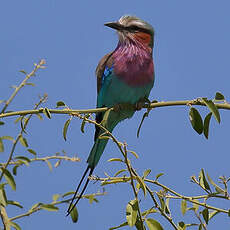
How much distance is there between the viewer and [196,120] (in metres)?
2.13

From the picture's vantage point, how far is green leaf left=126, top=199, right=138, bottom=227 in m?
1.81

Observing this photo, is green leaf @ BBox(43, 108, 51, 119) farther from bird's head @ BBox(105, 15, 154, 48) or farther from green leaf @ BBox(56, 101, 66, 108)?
bird's head @ BBox(105, 15, 154, 48)

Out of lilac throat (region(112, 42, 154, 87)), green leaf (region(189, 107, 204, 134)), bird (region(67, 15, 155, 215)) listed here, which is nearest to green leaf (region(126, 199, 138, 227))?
green leaf (region(189, 107, 204, 134))

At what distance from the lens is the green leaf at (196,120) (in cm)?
211

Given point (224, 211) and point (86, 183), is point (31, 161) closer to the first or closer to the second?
point (86, 183)

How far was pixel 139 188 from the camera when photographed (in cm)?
192

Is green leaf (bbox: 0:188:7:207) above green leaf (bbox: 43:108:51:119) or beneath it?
beneath

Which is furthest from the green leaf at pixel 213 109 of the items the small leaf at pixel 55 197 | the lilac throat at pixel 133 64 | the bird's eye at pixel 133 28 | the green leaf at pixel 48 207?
the bird's eye at pixel 133 28

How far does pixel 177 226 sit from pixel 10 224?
678 millimetres

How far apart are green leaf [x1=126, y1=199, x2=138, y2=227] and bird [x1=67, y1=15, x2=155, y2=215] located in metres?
1.63

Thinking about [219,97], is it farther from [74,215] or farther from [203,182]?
[74,215]

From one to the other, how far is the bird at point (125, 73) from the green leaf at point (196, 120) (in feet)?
4.84

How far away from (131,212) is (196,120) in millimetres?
534

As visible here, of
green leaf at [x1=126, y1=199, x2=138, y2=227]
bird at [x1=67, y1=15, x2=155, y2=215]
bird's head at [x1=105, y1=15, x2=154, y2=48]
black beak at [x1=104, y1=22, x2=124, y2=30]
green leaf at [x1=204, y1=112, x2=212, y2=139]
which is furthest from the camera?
bird's head at [x1=105, y1=15, x2=154, y2=48]
